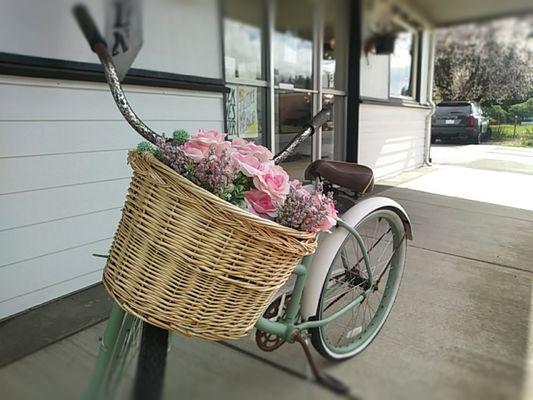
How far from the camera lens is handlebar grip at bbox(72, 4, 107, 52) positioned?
56cm

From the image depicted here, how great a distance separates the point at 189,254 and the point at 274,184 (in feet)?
0.78

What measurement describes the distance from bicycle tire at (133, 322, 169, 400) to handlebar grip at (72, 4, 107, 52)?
0.61 metres

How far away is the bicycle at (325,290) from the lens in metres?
0.85

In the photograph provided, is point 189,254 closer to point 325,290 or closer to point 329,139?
point 325,290

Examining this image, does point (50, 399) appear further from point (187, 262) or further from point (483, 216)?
point (483, 216)

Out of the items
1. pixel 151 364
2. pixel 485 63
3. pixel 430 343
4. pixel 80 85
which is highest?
pixel 80 85

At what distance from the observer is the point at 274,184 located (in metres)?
0.90

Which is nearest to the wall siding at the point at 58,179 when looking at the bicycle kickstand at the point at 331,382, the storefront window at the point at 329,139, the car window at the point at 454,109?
the bicycle kickstand at the point at 331,382

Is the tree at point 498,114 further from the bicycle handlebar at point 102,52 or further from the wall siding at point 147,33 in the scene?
the bicycle handlebar at point 102,52

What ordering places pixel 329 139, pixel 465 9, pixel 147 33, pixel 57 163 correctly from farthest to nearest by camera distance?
pixel 329 139, pixel 57 163, pixel 147 33, pixel 465 9

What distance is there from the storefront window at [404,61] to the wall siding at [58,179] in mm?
1748

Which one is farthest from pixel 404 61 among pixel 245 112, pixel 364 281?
pixel 245 112

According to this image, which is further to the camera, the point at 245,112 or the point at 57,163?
the point at 245,112

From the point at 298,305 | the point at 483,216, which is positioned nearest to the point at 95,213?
the point at 298,305
